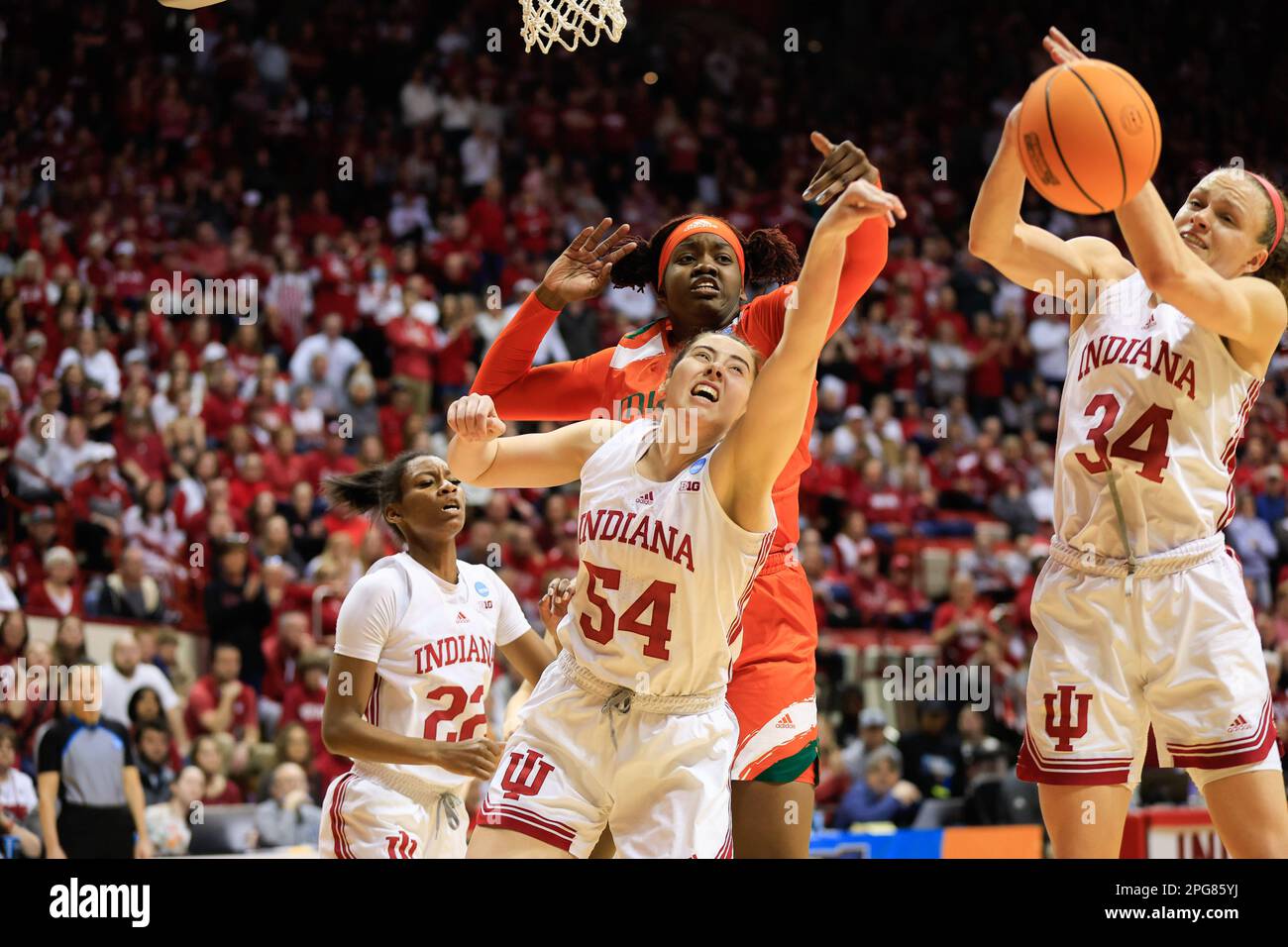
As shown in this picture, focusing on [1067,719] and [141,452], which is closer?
[1067,719]

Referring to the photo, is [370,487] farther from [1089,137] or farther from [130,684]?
[130,684]

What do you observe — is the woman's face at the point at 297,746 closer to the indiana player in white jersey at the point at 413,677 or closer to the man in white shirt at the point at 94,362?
the man in white shirt at the point at 94,362


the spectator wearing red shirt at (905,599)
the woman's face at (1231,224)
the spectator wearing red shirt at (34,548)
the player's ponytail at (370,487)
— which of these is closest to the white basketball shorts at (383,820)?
the player's ponytail at (370,487)

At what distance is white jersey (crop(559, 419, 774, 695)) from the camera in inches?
141

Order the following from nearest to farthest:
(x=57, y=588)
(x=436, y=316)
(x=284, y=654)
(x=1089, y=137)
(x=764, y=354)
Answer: (x=1089, y=137) → (x=764, y=354) → (x=284, y=654) → (x=57, y=588) → (x=436, y=316)

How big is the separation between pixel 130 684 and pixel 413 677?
14.0ft

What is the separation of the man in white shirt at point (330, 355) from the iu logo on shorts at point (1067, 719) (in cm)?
826

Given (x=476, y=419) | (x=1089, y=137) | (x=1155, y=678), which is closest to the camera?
(x=1089, y=137)

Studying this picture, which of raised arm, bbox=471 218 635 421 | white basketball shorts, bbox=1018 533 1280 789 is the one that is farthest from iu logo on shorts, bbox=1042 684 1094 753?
raised arm, bbox=471 218 635 421

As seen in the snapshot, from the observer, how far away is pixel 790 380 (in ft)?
11.3

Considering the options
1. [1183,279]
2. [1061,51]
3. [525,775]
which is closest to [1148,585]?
[1183,279]

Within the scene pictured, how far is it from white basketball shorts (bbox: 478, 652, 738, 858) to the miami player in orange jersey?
42 cm

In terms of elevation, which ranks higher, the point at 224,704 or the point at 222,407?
the point at 222,407
